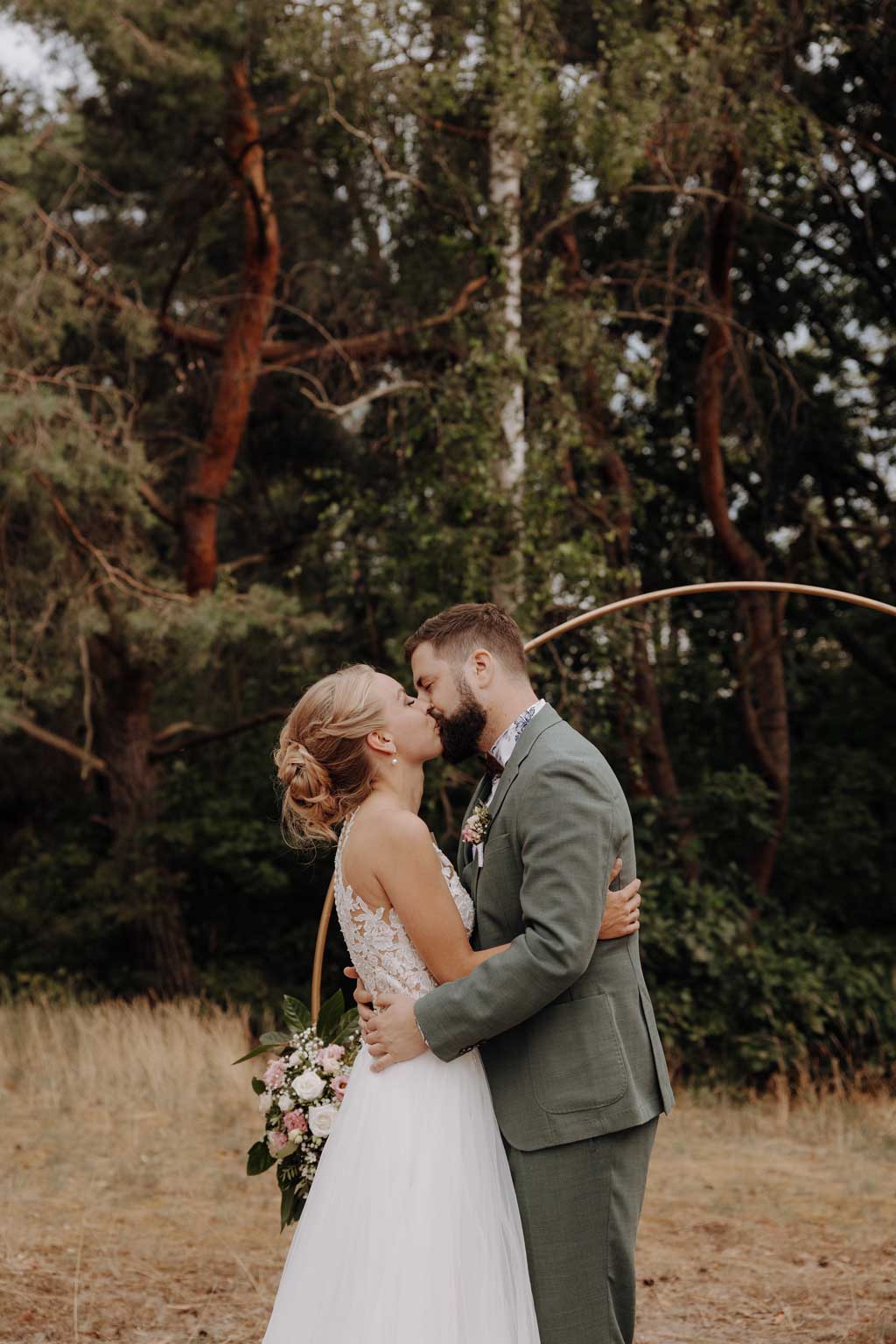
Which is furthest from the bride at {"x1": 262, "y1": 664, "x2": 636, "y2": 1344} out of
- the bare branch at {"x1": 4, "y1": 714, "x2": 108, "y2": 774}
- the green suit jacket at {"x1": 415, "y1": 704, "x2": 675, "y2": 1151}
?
the bare branch at {"x1": 4, "y1": 714, "x2": 108, "y2": 774}

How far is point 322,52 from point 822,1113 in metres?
7.51

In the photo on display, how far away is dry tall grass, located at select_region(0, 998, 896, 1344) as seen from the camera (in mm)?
4707

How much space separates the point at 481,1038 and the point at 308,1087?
738mm

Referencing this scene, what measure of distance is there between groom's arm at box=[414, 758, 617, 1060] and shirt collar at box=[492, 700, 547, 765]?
0.22 metres

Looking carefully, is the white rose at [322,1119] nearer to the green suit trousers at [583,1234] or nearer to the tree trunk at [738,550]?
the green suit trousers at [583,1234]

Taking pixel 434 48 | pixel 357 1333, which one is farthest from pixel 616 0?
pixel 357 1333

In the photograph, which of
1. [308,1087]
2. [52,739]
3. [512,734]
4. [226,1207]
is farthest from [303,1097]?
[52,739]

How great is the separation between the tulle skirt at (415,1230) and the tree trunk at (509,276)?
5.75m

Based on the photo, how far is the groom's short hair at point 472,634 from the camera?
9.72 feet

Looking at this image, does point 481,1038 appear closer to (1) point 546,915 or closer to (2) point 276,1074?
(1) point 546,915

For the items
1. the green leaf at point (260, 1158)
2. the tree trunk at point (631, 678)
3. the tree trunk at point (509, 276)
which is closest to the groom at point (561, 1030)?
the green leaf at point (260, 1158)

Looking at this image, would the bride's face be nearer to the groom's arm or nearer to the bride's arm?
the bride's arm

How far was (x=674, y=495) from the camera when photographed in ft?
42.5

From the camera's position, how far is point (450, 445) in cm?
891
